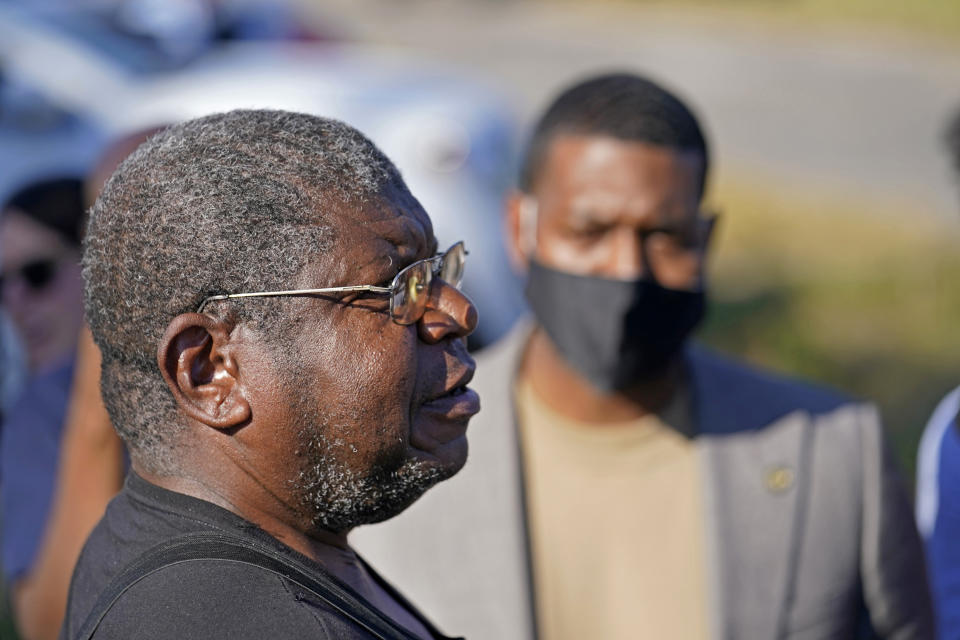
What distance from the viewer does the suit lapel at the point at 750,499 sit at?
2832 mm

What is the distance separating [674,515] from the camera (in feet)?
9.80

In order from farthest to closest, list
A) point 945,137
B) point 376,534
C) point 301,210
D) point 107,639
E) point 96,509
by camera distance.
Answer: point 945,137
point 376,534
point 96,509
point 301,210
point 107,639

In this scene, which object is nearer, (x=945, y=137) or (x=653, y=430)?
(x=653, y=430)

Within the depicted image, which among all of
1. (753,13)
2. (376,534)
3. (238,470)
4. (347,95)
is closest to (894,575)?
(376,534)

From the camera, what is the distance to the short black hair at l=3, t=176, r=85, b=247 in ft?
12.6

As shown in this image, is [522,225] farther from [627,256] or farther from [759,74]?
[759,74]

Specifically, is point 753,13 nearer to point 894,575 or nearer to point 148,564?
point 894,575

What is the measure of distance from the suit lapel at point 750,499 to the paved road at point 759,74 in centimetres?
685

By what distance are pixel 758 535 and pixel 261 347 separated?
1.69 m

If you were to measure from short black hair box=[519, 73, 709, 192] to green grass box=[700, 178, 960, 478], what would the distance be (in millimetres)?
3742

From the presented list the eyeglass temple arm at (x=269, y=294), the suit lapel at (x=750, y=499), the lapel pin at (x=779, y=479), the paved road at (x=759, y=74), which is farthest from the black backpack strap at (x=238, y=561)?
the paved road at (x=759, y=74)

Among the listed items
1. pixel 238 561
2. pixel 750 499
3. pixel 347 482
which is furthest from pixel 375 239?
pixel 750 499

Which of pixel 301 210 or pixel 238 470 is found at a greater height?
pixel 301 210

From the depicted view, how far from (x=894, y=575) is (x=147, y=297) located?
202 cm
